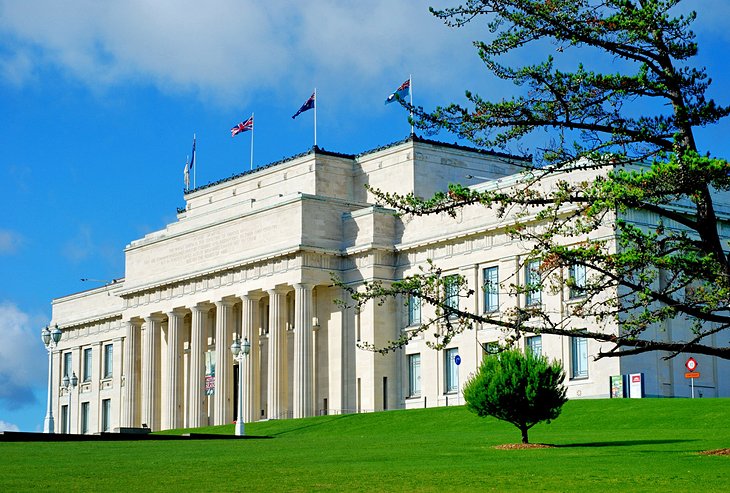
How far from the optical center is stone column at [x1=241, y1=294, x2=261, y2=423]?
276 feet

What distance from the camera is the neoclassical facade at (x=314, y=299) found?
7644 cm

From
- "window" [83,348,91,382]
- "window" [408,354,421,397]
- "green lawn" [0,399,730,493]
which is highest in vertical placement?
"window" [83,348,91,382]

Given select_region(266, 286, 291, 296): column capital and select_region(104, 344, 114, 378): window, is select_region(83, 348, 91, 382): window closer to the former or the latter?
select_region(104, 344, 114, 378): window

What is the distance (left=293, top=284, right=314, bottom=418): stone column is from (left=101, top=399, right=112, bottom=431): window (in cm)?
2670

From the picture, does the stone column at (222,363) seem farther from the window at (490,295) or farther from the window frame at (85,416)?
the window frame at (85,416)

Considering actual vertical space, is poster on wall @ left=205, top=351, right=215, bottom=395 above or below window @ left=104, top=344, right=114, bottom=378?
below

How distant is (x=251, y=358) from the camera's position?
278ft

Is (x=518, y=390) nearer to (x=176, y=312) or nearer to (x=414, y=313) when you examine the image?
(x=414, y=313)

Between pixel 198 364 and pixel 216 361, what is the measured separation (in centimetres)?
205

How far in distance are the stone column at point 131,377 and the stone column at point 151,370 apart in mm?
2104

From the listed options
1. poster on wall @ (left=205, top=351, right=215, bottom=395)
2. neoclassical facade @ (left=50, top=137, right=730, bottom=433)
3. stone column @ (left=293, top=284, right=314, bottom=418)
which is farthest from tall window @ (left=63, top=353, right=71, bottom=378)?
stone column @ (left=293, top=284, right=314, bottom=418)

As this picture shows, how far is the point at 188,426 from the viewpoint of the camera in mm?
88125

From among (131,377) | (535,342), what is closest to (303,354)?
(535,342)

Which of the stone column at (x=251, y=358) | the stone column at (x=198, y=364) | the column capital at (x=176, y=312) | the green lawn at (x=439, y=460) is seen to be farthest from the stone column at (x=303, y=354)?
the green lawn at (x=439, y=460)
